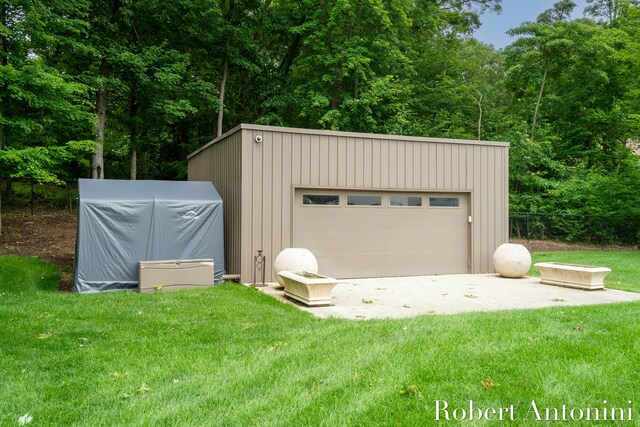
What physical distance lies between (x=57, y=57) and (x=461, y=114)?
17.0 meters

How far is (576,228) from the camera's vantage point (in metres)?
18.6

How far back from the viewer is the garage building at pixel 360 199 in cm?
945

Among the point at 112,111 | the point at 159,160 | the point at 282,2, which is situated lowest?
the point at 159,160

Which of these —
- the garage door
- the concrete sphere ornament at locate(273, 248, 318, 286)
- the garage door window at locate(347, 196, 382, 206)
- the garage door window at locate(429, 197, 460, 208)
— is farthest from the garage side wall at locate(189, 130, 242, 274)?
the garage door window at locate(429, 197, 460, 208)

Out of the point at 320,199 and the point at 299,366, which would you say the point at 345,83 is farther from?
the point at 299,366

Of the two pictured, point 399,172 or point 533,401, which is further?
point 399,172

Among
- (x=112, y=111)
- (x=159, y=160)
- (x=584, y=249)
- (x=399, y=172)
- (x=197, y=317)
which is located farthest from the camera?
(x=159, y=160)

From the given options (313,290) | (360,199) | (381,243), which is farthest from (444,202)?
(313,290)

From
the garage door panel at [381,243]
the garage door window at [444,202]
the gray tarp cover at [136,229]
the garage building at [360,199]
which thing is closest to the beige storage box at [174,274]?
the gray tarp cover at [136,229]

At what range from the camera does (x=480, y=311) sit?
6.41 meters

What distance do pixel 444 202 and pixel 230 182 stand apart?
16.4 feet

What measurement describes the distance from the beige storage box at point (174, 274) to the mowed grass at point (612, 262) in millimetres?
7503

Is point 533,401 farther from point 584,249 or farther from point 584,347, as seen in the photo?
point 584,249

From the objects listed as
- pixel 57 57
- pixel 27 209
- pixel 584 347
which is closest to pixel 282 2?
pixel 57 57
